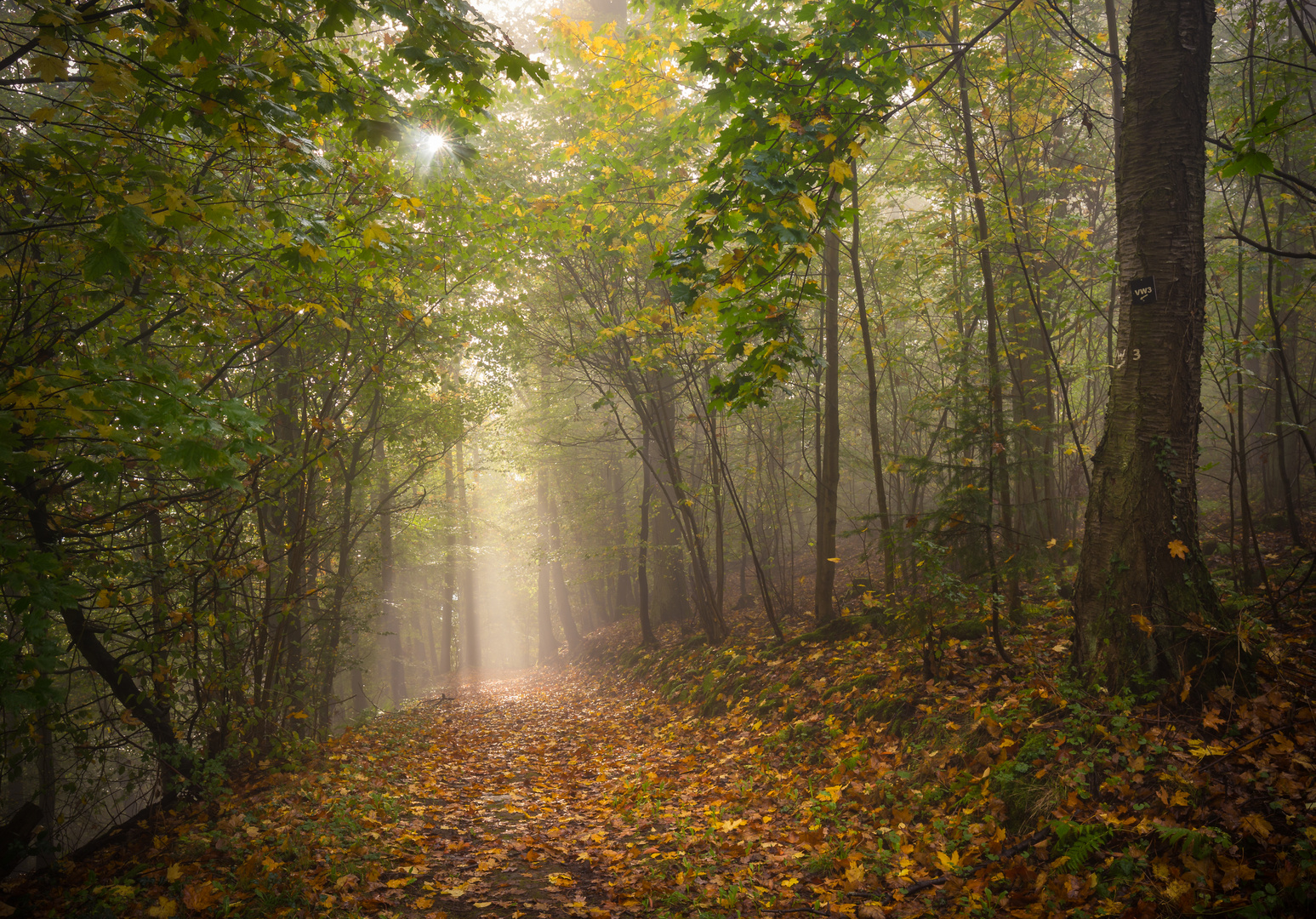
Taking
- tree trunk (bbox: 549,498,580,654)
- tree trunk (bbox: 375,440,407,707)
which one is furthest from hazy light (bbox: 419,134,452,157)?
tree trunk (bbox: 549,498,580,654)

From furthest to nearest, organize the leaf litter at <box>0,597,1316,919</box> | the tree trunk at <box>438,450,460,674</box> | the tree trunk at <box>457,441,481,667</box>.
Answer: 1. the tree trunk at <box>457,441,481,667</box>
2. the tree trunk at <box>438,450,460,674</box>
3. the leaf litter at <box>0,597,1316,919</box>

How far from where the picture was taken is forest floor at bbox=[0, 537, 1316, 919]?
318 centimetres

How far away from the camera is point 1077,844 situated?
3301 mm

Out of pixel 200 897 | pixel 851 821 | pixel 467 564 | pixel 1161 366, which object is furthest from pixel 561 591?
pixel 1161 366

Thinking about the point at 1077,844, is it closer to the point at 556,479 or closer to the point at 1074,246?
the point at 1074,246

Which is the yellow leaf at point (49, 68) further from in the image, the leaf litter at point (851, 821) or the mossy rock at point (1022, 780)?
the mossy rock at point (1022, 780)

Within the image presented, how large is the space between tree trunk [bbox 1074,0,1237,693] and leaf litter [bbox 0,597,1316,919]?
455mm

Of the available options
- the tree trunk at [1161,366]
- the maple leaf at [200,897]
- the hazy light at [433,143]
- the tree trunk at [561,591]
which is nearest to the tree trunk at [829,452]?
the tree trunk at [1161,366]

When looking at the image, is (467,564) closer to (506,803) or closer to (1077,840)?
(506,803)

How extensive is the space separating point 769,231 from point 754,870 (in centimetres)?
413

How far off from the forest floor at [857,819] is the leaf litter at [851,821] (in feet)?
0.05

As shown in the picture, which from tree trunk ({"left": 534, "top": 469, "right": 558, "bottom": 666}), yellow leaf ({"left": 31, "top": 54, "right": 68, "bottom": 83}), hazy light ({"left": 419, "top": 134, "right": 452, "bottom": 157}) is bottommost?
tree trunk ({"left": 534, "top": 469, "right": 558, "bottom": 666})

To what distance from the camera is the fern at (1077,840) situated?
3.25 m

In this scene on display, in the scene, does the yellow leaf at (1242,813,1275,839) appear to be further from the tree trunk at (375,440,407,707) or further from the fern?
the tree trunk at (375,440,407,707)
